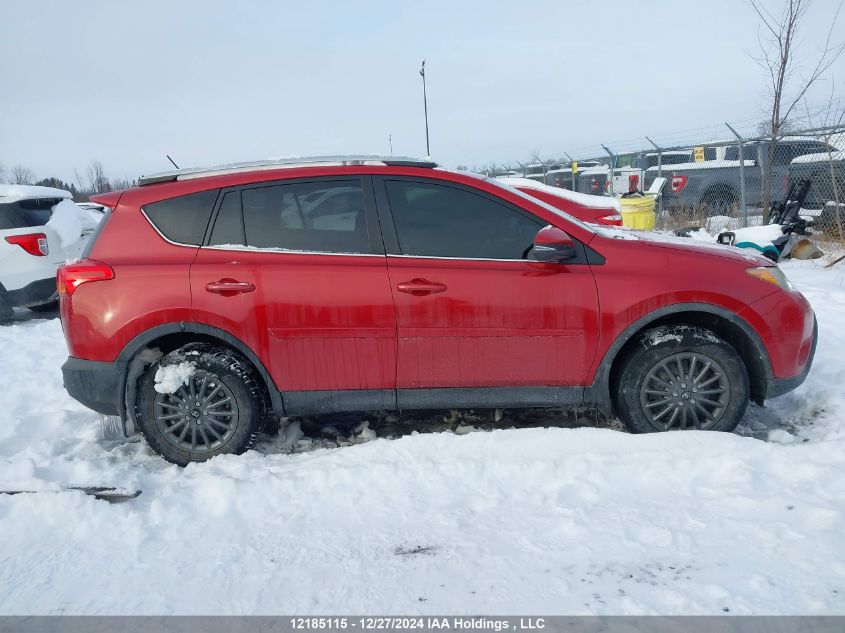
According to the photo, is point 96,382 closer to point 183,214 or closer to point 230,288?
point 230,288

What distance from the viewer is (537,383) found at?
12.0 ft

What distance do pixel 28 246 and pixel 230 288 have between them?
5.61 meters

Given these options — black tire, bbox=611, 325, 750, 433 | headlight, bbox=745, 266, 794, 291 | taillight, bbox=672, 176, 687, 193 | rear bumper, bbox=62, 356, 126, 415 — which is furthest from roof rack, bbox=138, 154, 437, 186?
taillight, bbox=672, 176, 687, 193

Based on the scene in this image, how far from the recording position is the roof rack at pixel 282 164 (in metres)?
3.78

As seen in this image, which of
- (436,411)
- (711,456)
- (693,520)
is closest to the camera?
(693,520)

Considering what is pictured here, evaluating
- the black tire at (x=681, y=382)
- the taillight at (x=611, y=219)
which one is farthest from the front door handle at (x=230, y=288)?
the taillight at (x=611, y=219)

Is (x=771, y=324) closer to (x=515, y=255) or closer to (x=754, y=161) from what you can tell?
(x=515, y=255)

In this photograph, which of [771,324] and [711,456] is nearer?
[711,456]

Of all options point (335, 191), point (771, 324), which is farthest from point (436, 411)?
point (771, 324)

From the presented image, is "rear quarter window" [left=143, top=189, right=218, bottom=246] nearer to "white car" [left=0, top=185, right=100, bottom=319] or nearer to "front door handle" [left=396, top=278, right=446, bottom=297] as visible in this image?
"front door handle" [left=396, top=278, right=446, bottom=297]

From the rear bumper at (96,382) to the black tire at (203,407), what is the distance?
139 mm

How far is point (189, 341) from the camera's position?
12.4 feet

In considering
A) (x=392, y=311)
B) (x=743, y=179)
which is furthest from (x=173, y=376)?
(x=743, y=179)

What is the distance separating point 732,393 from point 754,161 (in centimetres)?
1095
